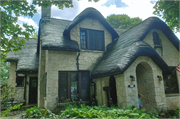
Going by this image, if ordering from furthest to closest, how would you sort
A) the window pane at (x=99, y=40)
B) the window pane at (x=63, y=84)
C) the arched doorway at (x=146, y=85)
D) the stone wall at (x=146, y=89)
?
the window pane at (x=99, y=40)
the window pane at (x=63, y=84)
the arched doorway at (x=146, y=85)
the stone wall at (x=146, y=89)

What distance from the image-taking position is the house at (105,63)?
23.6 ft

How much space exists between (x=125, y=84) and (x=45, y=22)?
7375 millimetres

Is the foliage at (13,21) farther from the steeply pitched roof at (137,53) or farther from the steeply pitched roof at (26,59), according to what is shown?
the steeply pitched roof at (26,59)

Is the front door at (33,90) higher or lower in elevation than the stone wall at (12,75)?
lower

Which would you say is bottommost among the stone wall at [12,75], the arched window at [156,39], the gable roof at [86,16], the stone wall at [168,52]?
the stone wall at [12,75]

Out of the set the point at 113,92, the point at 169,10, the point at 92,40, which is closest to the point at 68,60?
the point at 92,40

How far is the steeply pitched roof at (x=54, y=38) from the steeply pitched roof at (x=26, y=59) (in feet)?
11.7

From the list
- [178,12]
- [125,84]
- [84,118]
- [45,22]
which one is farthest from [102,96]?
[178,12]

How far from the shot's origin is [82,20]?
10.1 m

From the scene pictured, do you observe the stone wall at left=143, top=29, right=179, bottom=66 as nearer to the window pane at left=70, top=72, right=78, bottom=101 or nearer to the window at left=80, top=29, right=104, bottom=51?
the window at left=80, top=29, right=104, bottom=51

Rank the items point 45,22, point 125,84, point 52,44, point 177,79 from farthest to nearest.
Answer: point 45,22 < point 177,79 < point 52,44 < point 125,84

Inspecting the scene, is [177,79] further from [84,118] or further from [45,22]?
[45,22]

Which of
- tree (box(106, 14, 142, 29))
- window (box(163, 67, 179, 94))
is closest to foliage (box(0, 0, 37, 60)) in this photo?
window (box(163, 67, 179, 94))

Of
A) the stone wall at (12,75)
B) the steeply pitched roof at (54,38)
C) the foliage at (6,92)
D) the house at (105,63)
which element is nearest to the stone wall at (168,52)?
the house at (105,63)
